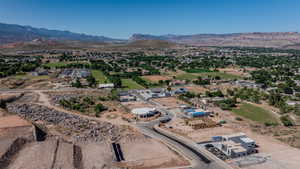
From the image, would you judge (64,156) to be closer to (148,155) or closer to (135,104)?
(148,155)

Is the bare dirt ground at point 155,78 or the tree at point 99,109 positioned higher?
the bare dirt ground at point 155,78

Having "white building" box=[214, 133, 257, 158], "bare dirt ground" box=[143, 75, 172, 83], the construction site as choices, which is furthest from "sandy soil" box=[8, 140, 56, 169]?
"bare dirt ground" box=[143, 75, 172, 83]

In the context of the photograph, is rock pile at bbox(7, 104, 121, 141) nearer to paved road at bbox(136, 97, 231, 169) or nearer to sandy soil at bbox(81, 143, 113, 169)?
sandy soil at bbox(81, 143, 113, 169)

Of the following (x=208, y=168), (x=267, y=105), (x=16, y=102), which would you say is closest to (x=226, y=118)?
(x=267, y=105)

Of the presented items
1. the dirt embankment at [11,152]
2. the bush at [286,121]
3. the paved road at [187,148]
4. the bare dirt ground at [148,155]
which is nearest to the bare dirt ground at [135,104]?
the paved road at [187,148]

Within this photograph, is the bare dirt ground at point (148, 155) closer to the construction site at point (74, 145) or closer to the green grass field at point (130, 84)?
the construction site at point (74, 145)

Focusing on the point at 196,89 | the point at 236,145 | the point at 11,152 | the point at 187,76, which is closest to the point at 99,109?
Result: the point at 11,152

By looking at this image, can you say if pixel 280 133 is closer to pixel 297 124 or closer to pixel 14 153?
pixel 297 124
